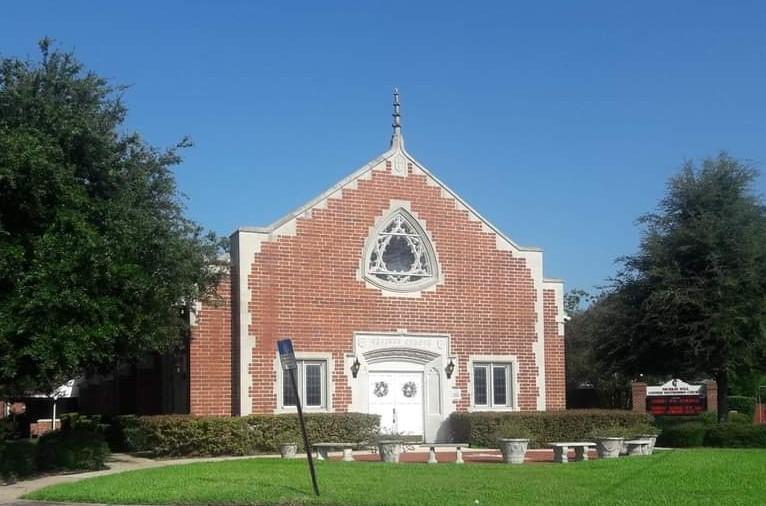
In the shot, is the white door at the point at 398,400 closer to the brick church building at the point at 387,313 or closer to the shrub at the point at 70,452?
the brick church building at the point at 387,313

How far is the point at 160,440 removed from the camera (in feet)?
77.5

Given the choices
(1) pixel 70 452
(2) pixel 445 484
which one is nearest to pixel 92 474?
(1) pixel 70 452

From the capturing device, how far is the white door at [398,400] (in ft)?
89.5

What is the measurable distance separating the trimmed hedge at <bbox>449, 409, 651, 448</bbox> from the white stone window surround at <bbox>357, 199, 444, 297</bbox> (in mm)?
3684

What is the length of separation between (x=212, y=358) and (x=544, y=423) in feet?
29.4

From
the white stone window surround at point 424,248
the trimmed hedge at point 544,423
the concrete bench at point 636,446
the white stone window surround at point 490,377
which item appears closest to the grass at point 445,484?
the concrete bench at point 636,446

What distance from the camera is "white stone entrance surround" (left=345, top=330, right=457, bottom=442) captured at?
27062 mm

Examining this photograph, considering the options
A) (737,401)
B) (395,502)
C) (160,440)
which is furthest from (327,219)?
(737,401)

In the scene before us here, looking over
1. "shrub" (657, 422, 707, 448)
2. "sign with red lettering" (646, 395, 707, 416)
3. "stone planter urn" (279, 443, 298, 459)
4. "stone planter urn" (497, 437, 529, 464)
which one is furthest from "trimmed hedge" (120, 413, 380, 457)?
"sign with red lettering" (646, 395, 707, 416)

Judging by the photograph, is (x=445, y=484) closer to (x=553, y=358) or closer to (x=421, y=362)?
(x=421, y=362)

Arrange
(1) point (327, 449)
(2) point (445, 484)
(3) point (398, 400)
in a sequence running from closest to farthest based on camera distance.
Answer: (2) point (445, 484)
(1) point (327, 449)
(3) point (398, 400)

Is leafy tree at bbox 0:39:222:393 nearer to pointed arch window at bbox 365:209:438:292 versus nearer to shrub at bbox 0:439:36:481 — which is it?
shrub at bbox 0:439:36:481

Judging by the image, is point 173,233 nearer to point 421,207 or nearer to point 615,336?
point 421,207

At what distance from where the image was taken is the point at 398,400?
2756 cm
